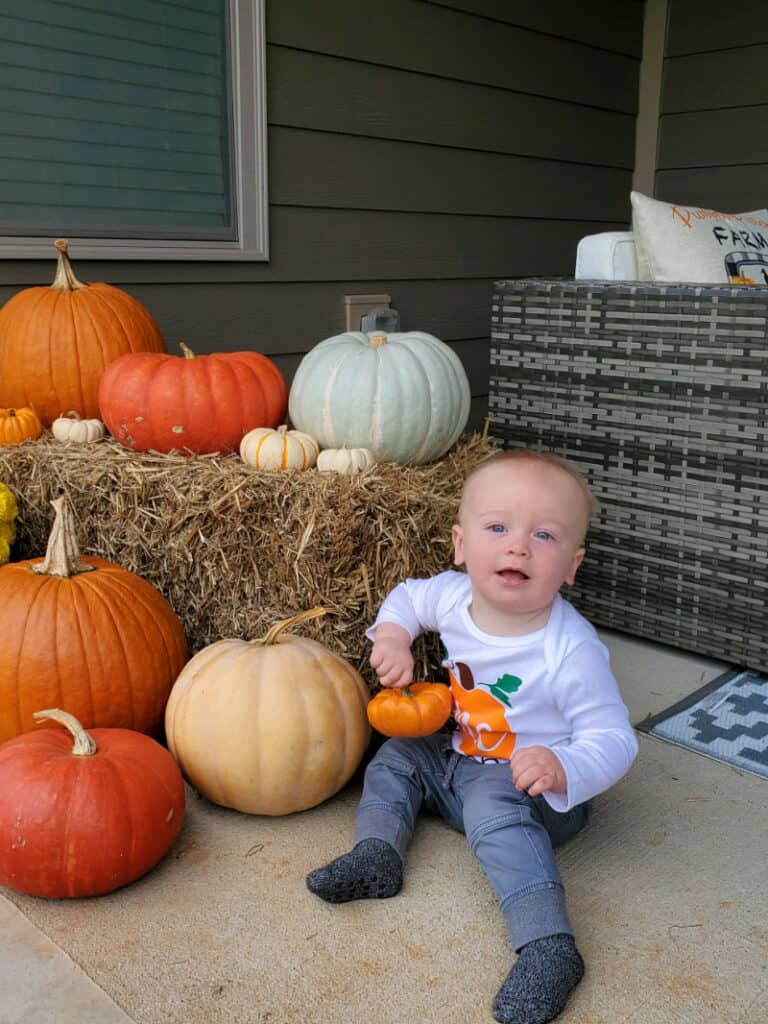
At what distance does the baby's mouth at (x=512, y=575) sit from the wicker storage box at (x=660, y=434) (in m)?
1.02

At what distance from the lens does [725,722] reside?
215cm

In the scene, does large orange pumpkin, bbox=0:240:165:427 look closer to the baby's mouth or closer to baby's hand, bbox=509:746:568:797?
the baby's mouth

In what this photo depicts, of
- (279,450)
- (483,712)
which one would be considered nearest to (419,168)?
(279,450)

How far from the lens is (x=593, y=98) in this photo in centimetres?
459

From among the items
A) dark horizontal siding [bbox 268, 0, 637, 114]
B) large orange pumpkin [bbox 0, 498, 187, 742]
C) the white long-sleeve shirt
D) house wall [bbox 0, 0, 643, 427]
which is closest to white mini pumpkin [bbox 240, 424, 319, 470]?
large orange pumpkin [bbox 0, 498, 187, 742]

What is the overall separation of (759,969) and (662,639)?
48.2 inches

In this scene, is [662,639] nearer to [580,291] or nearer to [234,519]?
[580,291]

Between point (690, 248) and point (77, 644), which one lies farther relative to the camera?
point (690, 248)

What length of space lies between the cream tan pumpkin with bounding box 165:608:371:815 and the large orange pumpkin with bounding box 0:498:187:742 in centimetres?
15

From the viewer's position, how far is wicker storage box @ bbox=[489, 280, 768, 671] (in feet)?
7.63

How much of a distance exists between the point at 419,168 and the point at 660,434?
1909mm

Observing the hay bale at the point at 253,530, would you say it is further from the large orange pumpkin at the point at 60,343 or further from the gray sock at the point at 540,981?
the gray sock at the point at 540,981

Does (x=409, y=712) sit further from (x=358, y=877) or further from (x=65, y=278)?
(x=65, y=278)

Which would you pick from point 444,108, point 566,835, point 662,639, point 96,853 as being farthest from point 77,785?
point 444,108
